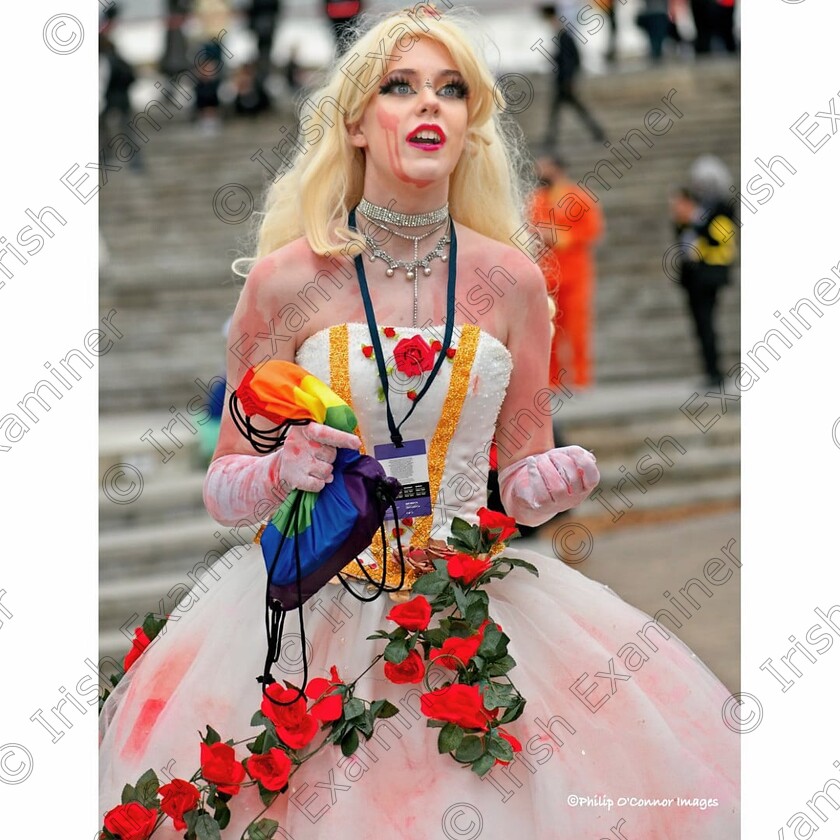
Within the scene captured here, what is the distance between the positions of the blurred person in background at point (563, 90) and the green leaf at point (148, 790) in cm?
991

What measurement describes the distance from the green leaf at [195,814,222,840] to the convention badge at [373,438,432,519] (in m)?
0.70

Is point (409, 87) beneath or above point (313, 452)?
above

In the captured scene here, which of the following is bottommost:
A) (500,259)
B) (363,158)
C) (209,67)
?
(209,67)

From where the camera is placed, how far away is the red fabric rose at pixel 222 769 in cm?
274

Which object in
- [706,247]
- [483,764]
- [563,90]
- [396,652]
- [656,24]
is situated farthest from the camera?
[656,24]

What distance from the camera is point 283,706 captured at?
2.77 metres

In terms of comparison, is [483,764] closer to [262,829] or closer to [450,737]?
[450,737]

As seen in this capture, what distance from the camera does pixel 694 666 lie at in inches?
121

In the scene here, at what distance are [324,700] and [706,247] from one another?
7.03m

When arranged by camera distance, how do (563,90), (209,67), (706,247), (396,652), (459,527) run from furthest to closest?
(563,90) < (209,67) < (706,247) < (459,527) < (396,652)

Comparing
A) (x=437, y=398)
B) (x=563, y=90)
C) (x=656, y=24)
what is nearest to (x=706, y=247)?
(x=563, y=90)

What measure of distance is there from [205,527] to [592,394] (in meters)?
3.58

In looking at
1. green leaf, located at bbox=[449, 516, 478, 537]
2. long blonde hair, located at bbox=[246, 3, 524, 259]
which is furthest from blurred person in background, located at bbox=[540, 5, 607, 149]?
green leaf, located at bbox=[449, 516, 478, 537]
